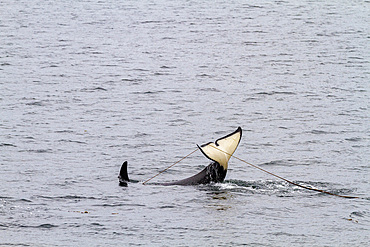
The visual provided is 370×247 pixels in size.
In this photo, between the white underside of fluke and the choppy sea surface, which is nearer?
the choppy sea surface

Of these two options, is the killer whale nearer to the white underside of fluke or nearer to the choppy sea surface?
the white underside of fluke

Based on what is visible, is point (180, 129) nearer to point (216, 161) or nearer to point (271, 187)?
point (271, 187)

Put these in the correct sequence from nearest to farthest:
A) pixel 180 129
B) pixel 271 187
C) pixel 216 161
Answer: pixel 216 161
pixel 271 187
pixel 180 129

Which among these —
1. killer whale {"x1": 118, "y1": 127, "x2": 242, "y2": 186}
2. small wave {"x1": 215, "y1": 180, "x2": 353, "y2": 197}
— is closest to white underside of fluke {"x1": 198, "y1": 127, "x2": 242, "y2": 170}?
killer whale {"x1": 118, "y1": 127, "x2": 242, "y2": 186}

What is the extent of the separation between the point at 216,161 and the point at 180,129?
7.47 meters

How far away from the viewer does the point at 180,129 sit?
83.1 ft

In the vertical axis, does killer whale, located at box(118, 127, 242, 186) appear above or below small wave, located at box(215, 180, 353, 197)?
above

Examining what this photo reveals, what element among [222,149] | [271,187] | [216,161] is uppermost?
[222,149]

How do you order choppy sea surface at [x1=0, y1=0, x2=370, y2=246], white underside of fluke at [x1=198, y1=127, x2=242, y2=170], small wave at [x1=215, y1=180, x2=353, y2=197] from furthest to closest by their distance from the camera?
small wave at [x1=215, y1=180, x2=353, y2=197] < white underside of fluke at [x1=198, y1=127, x2=242, y2=170] < choppy sea surface at [x1=0, y1=0, x2=370, y2=246]

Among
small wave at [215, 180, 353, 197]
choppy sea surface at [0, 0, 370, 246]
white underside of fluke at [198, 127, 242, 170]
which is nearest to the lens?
choppy sea surface at [0, 0, 370, 246]

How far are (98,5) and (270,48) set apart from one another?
26.2m

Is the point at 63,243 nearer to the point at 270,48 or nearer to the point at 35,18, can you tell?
the point at 270,48

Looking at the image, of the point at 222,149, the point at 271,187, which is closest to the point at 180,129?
the point at 271,187

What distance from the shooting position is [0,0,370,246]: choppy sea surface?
15.6 metres
